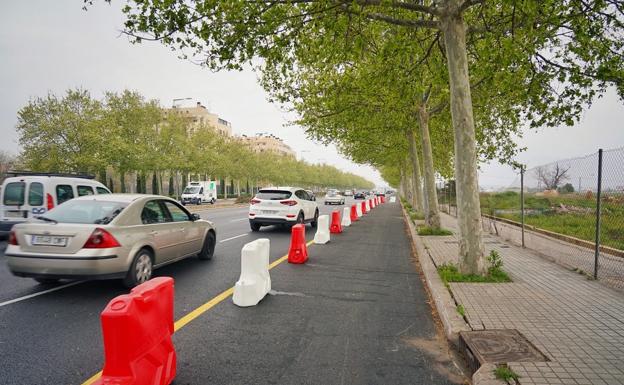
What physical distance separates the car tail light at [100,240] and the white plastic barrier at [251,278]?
1.96 meters

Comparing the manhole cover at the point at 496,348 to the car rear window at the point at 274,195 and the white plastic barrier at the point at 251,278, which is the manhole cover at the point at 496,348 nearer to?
the white plastic barrier at the point at 251,278

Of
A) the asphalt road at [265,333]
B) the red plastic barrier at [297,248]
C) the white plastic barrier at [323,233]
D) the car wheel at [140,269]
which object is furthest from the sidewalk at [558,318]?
the white plastic barrier at [323,233]

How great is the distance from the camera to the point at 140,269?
19.0 feet

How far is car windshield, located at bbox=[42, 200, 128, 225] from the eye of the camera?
5.48 m

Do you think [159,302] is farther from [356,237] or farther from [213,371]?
[356,237]

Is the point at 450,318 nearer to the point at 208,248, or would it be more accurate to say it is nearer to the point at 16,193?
the point at 208,248

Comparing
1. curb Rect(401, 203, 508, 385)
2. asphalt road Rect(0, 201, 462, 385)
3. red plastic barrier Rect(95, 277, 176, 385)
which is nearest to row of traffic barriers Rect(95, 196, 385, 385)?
red plastic barrier Rect(95, 277, 176, 385)

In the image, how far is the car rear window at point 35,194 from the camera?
9578 mm

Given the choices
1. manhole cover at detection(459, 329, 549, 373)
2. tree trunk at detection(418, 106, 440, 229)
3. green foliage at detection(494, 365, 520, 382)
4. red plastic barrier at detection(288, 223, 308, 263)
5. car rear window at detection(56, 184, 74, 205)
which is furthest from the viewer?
tree trunk at detection(418, 106, 440, 229)

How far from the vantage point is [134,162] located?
33.1 meters

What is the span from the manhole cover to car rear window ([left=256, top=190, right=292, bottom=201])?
994 cm

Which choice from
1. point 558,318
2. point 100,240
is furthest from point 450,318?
point 100,240

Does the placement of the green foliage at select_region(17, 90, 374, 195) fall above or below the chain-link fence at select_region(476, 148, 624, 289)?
above

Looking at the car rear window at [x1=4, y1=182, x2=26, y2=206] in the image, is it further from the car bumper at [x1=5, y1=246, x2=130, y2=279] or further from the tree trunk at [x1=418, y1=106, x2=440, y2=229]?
the tree trunk at [x1=418, y1=106, x2=440, y2=229]
